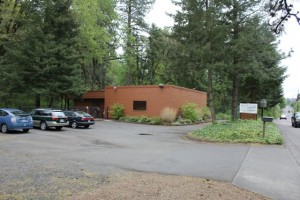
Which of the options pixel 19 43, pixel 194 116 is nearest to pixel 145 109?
pixel 194 116

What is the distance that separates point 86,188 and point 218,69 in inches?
789

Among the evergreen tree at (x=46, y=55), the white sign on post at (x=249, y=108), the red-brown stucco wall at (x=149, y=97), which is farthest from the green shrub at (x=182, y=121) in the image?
the evergreen tree at (x=46, y=55)

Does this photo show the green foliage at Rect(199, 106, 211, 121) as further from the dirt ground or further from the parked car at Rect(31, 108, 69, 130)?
the dirt ground

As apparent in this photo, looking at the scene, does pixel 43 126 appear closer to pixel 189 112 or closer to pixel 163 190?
pixel 189 112

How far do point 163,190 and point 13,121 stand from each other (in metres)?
16.2

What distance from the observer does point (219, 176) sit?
9.66m

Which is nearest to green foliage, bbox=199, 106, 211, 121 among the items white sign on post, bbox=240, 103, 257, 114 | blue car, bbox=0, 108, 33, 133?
white sign on post, bbox=240, 103, 257, 114

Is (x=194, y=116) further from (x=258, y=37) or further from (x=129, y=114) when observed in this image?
(x=258, y=37)

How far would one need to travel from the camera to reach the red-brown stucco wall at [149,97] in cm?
3747

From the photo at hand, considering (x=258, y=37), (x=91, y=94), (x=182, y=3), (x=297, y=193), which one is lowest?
(x=297, y=193)

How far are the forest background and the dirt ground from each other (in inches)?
321

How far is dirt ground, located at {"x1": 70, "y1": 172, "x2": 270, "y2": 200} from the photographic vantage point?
6.92 meters

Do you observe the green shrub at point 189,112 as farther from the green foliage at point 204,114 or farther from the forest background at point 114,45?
the green foliage at point 204,114

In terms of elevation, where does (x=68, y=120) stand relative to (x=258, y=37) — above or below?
below
